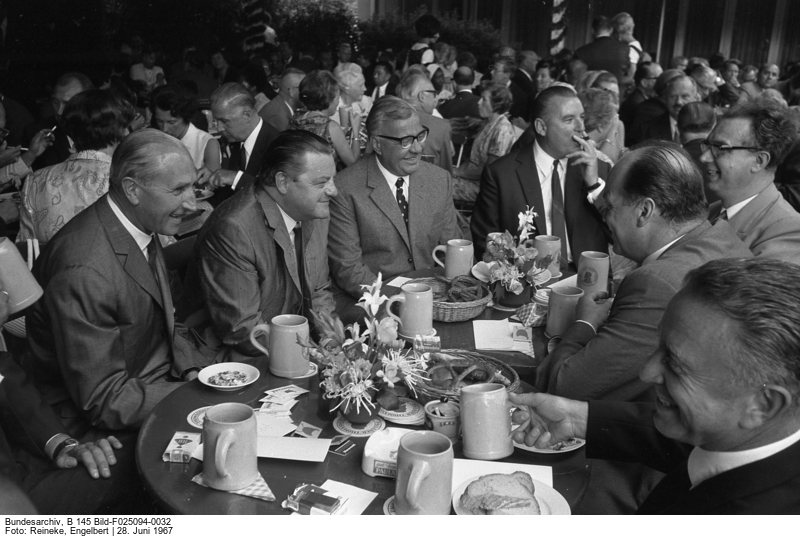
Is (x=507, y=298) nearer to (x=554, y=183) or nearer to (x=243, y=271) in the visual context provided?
(x=243, y=271)

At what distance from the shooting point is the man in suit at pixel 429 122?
5770 mm

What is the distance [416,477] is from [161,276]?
1536 millimetres

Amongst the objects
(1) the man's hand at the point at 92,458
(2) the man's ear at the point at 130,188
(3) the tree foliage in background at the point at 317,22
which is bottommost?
(1) the man's hand at the point at 92,458

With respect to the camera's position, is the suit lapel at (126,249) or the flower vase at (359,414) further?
the suit lapel at (126,249)

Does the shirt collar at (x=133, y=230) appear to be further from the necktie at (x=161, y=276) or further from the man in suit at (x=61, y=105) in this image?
the man in suit at (x=61, y=105)

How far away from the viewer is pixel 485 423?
174 centimetres

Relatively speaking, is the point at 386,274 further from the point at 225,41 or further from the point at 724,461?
the point at 225,41

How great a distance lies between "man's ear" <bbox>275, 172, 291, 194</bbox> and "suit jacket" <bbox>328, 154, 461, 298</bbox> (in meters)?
0.67

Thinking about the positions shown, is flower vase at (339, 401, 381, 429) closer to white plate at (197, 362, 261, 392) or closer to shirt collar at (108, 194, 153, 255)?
white plate at (197, 362, 261, 392)

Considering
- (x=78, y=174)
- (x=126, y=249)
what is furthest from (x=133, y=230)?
(x=78, y=174)

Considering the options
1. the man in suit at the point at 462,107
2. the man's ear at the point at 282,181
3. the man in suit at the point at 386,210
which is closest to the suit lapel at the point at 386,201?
the man in suit at the point at 386,210

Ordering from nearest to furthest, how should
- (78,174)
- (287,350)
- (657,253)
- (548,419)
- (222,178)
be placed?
(548,419) < (287,350) < (657,253) < (78,174) < (222,178)

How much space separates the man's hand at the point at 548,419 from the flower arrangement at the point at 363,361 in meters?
0.29
